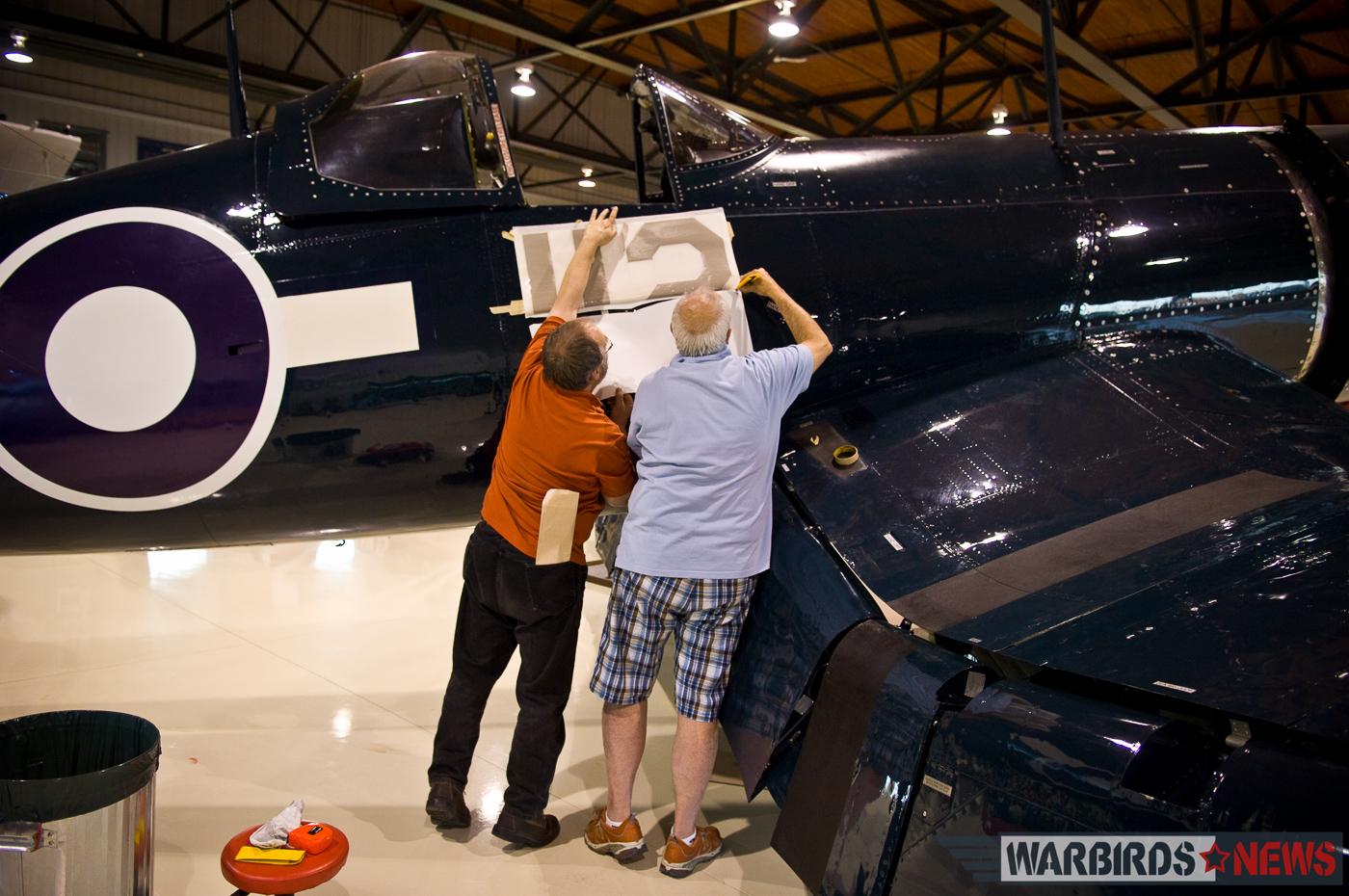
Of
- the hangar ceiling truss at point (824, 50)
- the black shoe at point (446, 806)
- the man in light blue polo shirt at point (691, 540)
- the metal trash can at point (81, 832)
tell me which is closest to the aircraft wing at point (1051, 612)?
the man in light blue polo shirt at point (691, 540)

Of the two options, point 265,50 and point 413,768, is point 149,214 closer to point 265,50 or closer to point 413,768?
point 413,768

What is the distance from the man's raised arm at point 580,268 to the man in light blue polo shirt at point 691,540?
38cm

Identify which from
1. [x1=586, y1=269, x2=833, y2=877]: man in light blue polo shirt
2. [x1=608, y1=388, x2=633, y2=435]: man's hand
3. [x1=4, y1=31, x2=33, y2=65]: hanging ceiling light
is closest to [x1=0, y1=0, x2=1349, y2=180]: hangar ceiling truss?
[x1=4, y1=31, x2=33, y2=65]: hanging ceiling light

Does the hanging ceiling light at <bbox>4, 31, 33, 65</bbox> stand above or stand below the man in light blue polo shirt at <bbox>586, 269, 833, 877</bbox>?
above

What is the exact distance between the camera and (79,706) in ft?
13.7

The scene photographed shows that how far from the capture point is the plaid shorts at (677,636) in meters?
2.92

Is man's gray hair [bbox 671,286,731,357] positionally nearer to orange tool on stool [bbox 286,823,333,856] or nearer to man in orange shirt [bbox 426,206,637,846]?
man in orange shirt [bbox 426,206,637,846]

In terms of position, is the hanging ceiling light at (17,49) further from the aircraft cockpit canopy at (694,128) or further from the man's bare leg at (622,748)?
the man's bare leg at (622,748)

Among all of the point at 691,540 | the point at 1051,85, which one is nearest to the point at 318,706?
the point at 691,540

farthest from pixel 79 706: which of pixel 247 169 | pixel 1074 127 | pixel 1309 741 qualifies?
pixel 1074 127

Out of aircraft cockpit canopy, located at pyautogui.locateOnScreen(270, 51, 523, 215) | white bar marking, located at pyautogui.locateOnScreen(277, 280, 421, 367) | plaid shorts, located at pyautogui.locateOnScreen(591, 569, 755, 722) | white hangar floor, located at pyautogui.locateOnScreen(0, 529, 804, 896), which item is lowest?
white hangar floor, located at pyautogui.locateOnScreen(0, 529, 804, 896)

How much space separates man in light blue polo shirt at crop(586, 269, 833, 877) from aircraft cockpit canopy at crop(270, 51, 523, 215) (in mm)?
935

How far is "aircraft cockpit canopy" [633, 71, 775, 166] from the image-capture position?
353 centimetres

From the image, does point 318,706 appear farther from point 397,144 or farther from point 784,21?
point 784,21
